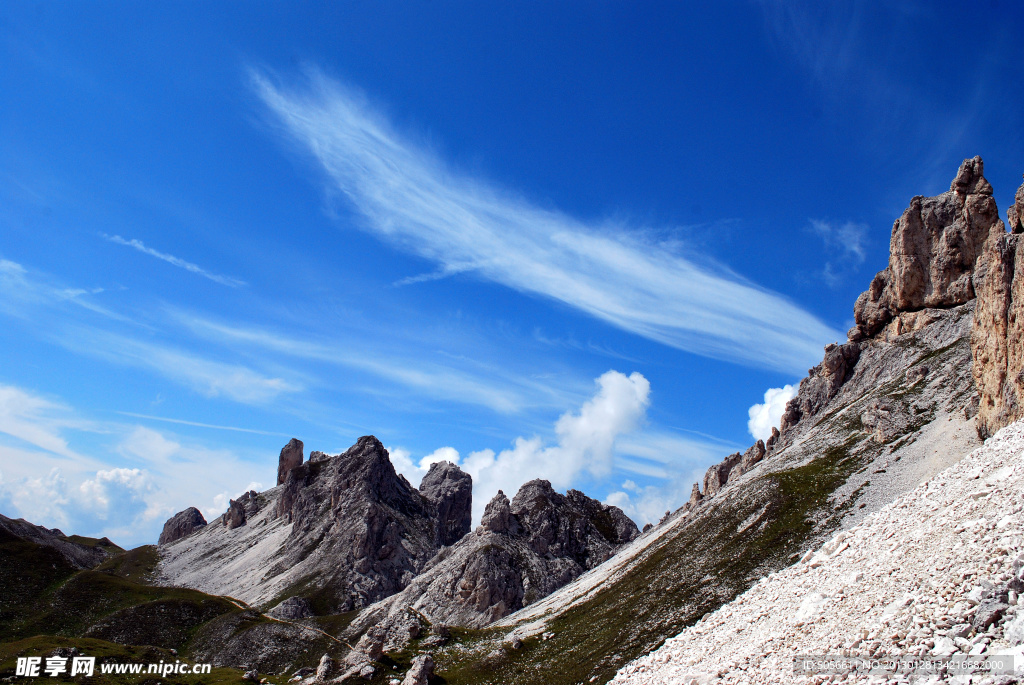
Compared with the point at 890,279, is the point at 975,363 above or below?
below

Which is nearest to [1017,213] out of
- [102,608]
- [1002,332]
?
[1002,332]

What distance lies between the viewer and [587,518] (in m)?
166

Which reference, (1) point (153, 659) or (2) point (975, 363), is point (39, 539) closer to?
(1) point (153, 659)

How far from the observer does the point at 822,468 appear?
88.1m

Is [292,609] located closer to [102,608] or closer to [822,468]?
[102,608]

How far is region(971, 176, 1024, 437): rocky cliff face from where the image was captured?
57500 mm

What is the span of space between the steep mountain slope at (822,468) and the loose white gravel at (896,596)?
1939 centimetres

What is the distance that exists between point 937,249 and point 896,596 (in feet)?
428

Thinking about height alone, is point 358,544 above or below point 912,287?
below

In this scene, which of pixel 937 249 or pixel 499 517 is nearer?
pixel 937 249

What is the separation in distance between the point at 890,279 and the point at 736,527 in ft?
300

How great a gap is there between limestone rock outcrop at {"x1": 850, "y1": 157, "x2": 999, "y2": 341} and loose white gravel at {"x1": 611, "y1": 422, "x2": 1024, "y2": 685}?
99229mm

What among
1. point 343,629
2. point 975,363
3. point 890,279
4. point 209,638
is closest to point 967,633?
point 975,363

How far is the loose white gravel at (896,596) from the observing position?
22.6m
